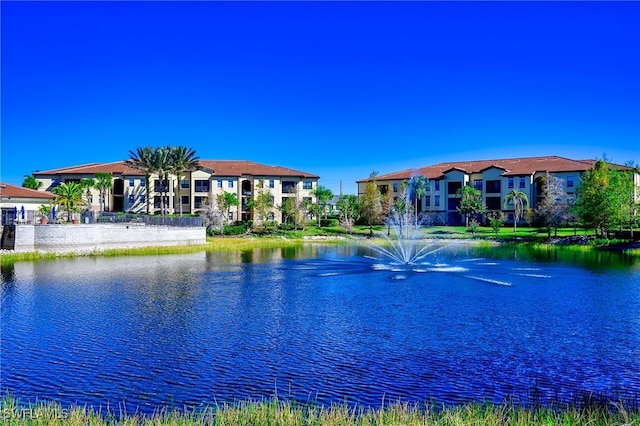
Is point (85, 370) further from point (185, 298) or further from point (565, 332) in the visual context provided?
point (565, 332)

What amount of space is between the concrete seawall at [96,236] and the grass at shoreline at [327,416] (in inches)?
1625

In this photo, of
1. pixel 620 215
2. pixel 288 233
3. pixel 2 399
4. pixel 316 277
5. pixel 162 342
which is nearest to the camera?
pixel 2 399

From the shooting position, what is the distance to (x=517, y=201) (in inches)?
3428

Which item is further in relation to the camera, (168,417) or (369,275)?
(369,275)

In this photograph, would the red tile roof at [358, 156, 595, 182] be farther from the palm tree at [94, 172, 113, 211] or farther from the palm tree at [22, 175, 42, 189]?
the palm tree at [22, 175, 42, 189]

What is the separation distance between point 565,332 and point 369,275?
19.1 m

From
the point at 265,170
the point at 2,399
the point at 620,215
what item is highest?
the point at 265,170

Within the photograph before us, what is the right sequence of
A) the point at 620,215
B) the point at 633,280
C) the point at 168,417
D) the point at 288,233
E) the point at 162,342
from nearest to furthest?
the point at 168,417, the point at 162,342, the point at 633,280, the point at 620,215, the point at 288,233

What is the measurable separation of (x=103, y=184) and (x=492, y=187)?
59.1 metres

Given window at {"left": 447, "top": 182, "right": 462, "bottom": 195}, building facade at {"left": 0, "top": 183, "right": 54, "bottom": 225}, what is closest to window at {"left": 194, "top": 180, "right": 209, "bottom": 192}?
building facade at {"left": 0, "top": 183, "right": 54, "bottom": 225}

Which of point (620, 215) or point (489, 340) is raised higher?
point (620, 215)

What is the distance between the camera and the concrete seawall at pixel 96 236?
5050cm

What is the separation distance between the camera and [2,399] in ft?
47.0

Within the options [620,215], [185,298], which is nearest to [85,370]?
[185,298]
